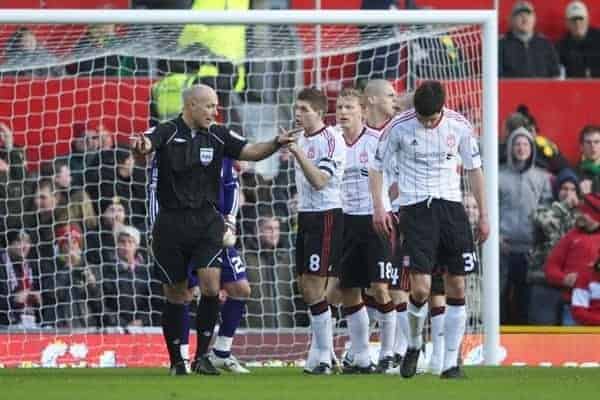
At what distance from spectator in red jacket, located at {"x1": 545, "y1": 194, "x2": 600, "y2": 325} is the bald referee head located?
5.03 m

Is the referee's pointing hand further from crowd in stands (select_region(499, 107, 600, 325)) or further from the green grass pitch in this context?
crowd in stands (select_region(499, 107, 600, 325))

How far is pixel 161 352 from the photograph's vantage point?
15500 mm

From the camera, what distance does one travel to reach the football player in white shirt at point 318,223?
12914 mm

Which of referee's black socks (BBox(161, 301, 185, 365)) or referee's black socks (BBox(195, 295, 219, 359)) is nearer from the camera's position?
referee's black socks (BBox(161, 301, 185, 365))

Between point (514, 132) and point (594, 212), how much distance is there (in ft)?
3.86

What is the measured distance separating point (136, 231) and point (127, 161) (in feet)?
2.30

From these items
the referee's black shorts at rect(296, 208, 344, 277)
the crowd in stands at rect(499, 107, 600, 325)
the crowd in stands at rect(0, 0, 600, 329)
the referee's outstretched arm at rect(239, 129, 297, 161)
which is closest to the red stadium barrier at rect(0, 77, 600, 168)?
the crowd in stands at rect(0, 0, 600, 329)

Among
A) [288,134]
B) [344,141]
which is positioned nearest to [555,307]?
[344,141]

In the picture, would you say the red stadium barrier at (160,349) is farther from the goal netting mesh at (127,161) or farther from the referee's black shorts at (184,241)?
the referee's black shorts at (184,241)

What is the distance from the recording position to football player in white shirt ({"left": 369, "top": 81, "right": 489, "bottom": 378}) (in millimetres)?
11734

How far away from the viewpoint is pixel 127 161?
640 inches

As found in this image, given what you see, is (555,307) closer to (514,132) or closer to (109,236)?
(514,132)

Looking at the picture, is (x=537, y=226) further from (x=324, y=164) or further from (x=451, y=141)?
(x=451, y=141)

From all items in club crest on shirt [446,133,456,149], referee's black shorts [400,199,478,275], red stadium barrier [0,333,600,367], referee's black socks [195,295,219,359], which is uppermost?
club crest on shirt [446,133,456,149]
